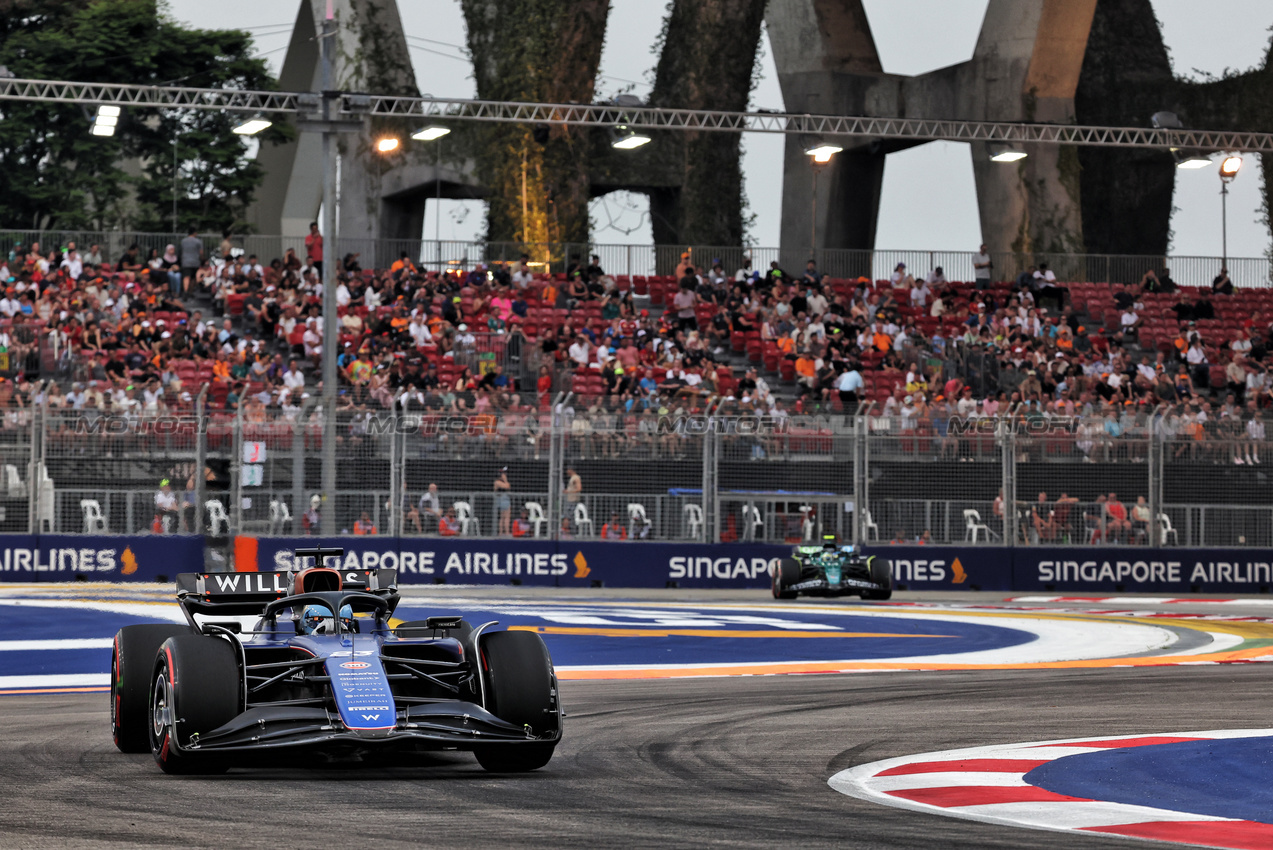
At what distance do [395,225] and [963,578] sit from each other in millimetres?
22196

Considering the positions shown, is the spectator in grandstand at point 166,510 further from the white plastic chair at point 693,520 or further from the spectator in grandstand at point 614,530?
the white plastic chair at point 693,520

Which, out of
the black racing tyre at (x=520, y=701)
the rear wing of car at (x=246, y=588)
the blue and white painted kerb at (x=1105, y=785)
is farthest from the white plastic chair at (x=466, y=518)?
the black racing tyre at (x=520, y=701)

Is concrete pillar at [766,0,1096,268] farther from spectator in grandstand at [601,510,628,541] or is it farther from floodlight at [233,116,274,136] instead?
spectator in grandstand at [601,510,628,541]

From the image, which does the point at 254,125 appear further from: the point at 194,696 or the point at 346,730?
the point at 346,730

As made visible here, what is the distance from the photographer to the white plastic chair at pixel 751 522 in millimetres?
23906

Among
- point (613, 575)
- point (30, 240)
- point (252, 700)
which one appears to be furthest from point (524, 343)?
point (252, 700)

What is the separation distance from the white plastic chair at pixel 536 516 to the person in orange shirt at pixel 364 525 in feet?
6.82

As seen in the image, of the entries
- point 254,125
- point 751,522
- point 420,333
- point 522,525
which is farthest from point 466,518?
point 254,125

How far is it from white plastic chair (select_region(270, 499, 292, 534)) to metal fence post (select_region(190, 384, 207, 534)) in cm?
92

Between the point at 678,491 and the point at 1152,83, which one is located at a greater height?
the point at 1152,83

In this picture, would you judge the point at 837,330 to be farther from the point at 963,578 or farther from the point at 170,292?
the point at 170,292

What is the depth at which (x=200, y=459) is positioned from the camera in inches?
902

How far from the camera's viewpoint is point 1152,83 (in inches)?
1905

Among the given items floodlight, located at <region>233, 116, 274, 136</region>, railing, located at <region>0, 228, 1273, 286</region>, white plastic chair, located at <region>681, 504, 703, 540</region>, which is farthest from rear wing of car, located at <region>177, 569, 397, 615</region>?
railing, located at <region>0, 228, 1273, 286</region>
